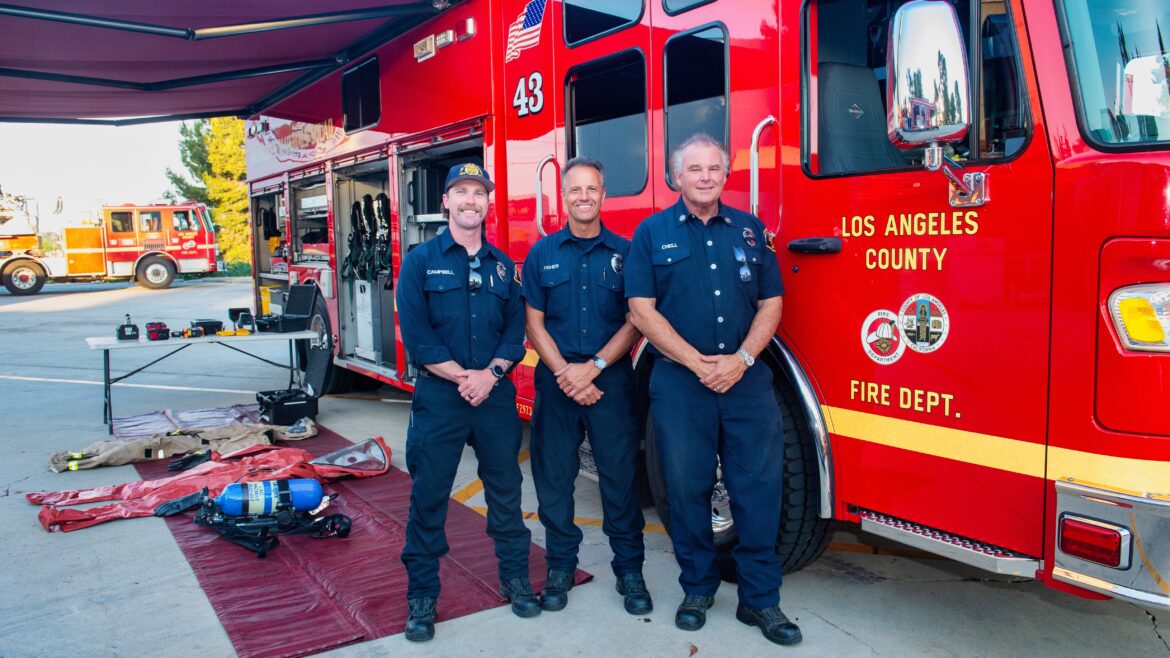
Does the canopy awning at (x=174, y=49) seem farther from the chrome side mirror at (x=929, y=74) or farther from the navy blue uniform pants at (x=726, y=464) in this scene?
the chrome side mirror at (x=929, y=74)

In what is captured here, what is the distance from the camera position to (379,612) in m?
3.68

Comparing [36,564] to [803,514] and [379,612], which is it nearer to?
[379,612]

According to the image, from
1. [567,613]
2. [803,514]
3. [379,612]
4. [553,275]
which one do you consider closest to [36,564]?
[379,612]

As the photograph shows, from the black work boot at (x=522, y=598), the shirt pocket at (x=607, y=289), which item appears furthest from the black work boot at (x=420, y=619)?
the shirt pocket at (x=607, y=289)

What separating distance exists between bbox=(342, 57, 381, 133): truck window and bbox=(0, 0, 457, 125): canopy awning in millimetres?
114

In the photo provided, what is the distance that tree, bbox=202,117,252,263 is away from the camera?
35519 mm

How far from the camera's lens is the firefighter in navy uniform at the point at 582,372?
355 centimetres

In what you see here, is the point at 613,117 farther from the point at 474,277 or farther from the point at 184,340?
the point at 184,340

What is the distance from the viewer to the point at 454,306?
3504 mm

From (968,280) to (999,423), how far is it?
0.46 m

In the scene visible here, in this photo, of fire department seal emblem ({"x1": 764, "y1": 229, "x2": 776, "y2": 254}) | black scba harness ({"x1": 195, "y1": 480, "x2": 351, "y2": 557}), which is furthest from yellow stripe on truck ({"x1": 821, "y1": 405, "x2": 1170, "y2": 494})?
black scba harness ({"x1": 195, "y1": 480, "x2": 351, "y2": 557})

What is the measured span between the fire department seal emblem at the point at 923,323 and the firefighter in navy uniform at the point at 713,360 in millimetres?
463

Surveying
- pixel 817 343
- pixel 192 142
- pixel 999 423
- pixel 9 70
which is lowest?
pixel 999 423

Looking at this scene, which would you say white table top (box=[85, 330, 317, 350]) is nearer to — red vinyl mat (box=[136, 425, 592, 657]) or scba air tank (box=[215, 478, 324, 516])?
red vinyl mat (box=[136, 425, 592, 657])
